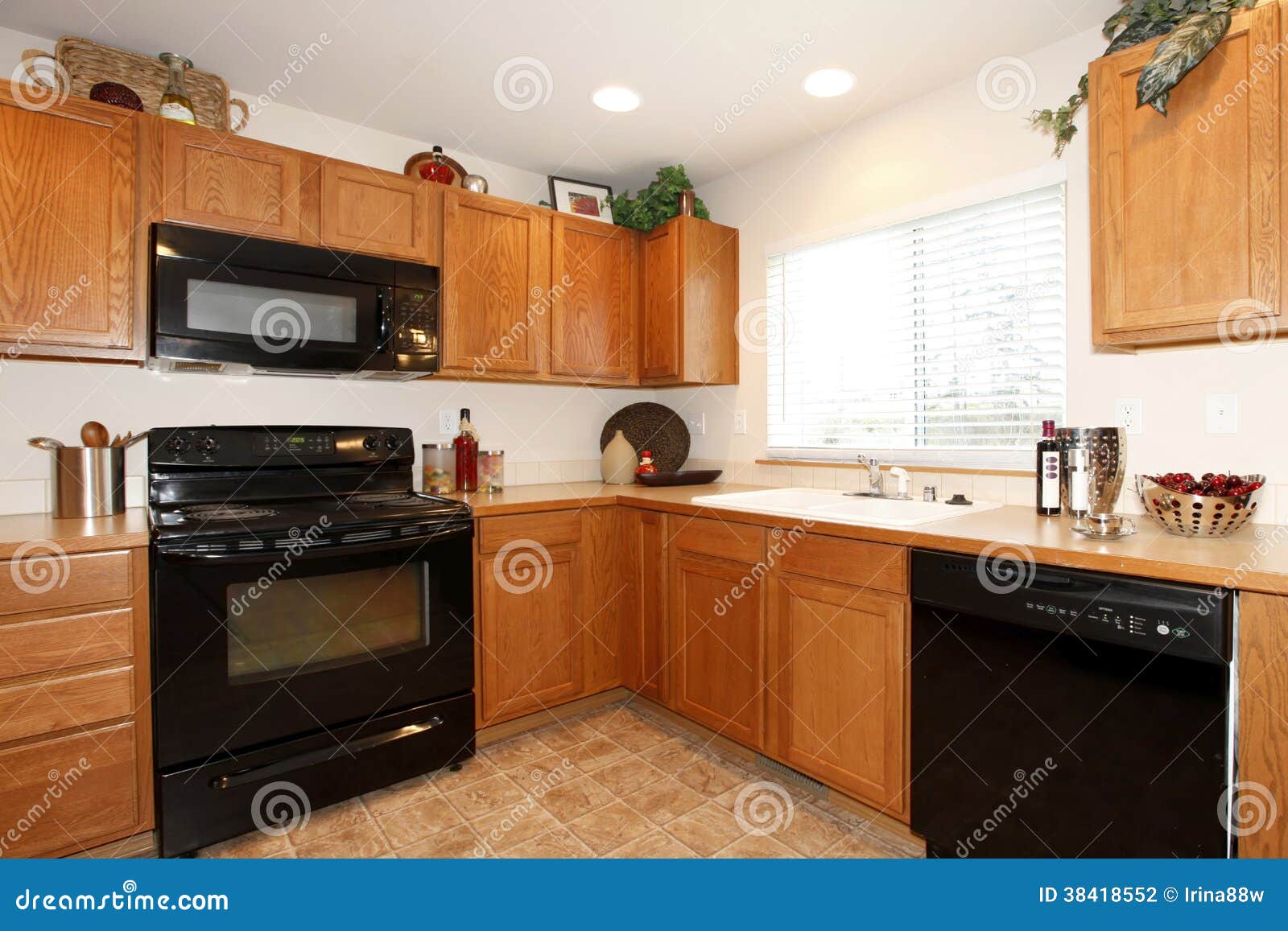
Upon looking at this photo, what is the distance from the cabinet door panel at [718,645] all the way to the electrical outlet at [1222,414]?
1.31 metres

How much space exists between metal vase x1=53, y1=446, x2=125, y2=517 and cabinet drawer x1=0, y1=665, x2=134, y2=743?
20.9 inches

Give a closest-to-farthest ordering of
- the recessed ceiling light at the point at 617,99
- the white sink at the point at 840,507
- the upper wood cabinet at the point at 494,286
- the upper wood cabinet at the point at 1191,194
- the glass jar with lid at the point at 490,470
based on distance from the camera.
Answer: the upper wood cabinet at the point at 1191,194
the white sink at the point at 840,507
the recessed ceiling light at the point at 617,99
the upper wood cabinet at the point at 494,286
the glass jar with lid at the point at 490,470

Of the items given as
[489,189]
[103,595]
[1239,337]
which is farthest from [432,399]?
[1239,337]

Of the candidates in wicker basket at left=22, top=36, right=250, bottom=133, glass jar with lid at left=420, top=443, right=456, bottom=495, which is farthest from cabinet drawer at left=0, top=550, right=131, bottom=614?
wicker basket at left=22, top=36, right=250, bottom=133

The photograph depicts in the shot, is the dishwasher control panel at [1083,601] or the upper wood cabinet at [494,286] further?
the upper wood cabinet at [494,286]

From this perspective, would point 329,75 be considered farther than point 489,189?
No

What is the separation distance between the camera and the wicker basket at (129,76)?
205 centimetres

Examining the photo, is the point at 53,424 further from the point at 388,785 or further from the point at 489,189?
the point at 489,189

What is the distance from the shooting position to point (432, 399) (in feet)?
9.46

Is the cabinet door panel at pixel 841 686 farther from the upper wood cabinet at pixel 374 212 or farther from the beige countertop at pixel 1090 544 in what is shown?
the upper wood cabinet at pixel 374 212

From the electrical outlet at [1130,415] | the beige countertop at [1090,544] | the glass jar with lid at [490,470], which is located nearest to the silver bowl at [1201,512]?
the beige countertop at [1090,544]

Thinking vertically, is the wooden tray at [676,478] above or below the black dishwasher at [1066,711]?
above

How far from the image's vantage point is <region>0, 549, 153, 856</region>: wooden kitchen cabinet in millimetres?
1626
